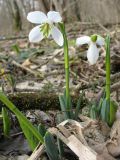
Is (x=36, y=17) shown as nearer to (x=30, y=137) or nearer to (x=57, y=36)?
(x=57, y=36)

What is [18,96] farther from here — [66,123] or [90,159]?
[90,159]

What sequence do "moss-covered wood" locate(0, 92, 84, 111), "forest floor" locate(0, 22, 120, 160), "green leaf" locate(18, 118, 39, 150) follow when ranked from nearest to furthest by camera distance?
"green leaf" locate(18, 118, 39, 150)
"forest floor" locate(0, 22, 120, 160)
"moss-covered wood" locate(0, 92, 84, 111)

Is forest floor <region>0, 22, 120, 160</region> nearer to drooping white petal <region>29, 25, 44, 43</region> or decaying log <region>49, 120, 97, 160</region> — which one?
decaying log <region>49, 120, 97, 160</region>

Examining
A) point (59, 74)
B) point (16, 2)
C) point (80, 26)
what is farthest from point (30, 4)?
point (59, 74)

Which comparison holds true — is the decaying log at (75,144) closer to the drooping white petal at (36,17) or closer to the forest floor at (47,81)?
the forest floor at (47,81)

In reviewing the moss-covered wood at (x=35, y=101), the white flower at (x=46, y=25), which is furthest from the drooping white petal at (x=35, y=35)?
the moss-covered wood at (x=35, y=101)

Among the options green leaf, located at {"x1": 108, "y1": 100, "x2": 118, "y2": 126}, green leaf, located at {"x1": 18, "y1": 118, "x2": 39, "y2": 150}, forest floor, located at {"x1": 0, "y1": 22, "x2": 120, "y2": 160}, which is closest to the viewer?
green leaf, located at {"x1": 18, "y1": 118, "x2": 39, "y2": 150}

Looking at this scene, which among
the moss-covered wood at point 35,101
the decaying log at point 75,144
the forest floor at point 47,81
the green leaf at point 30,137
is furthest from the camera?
the moss-covered wood at point 35,101

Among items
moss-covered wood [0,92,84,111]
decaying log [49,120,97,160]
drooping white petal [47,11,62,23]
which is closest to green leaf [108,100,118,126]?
decaying log [49,120,97,160]
